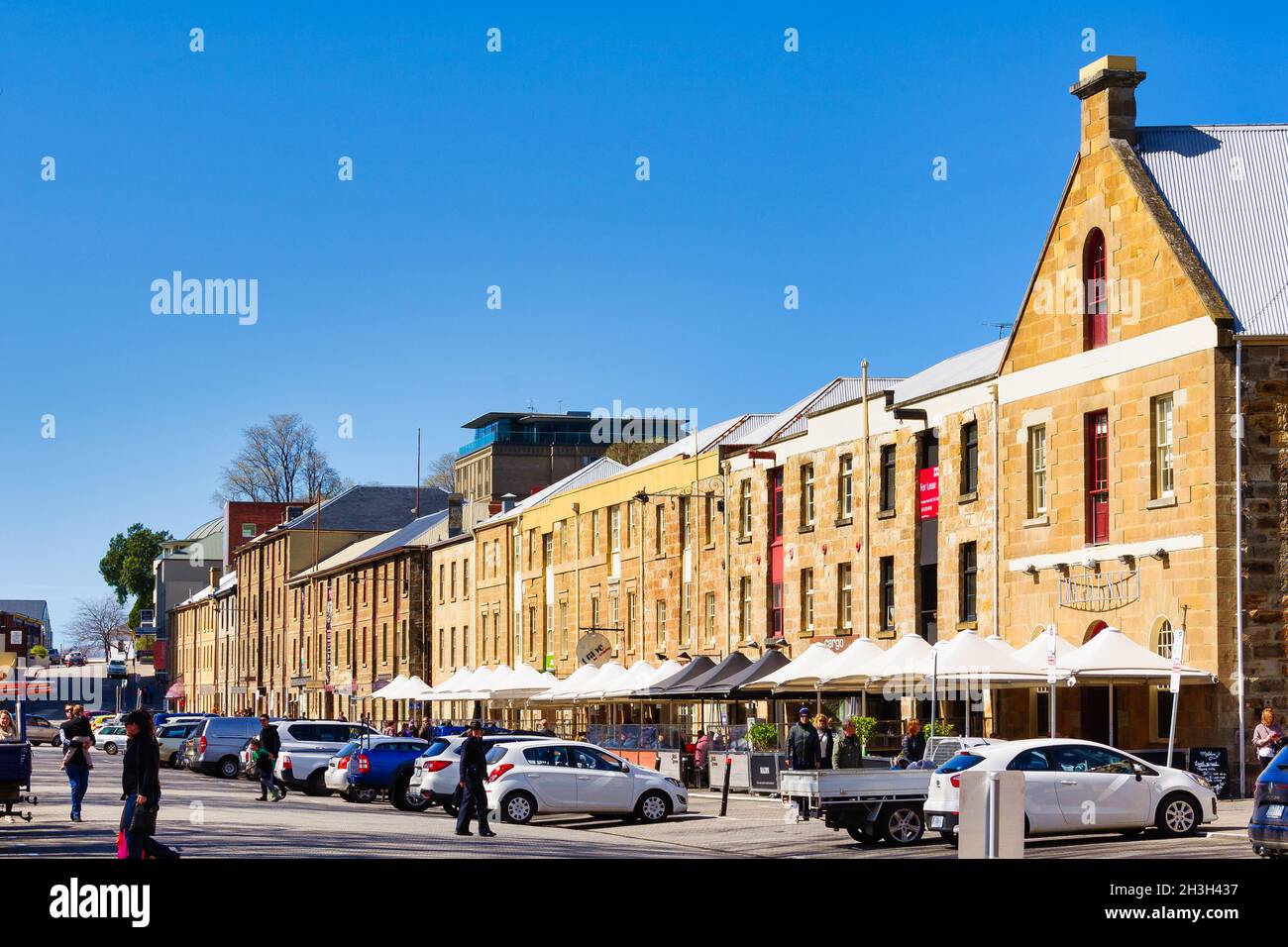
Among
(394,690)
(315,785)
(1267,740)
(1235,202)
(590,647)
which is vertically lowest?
(315,785)

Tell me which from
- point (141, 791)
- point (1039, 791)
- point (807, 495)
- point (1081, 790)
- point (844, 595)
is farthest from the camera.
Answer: point (807, 495)

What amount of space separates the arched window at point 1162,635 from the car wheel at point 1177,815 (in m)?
11.2

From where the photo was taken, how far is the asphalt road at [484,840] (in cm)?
2398

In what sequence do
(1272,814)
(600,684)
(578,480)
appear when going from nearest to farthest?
(1272,814) < (600,684) < (578,480)

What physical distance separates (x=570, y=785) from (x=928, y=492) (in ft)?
55.6

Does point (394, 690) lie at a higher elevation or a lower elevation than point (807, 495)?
lower

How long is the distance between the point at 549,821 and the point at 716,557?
81.5 ft

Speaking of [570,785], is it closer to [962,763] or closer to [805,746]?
[805,746]

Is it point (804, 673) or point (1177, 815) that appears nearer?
point (1177, 815)

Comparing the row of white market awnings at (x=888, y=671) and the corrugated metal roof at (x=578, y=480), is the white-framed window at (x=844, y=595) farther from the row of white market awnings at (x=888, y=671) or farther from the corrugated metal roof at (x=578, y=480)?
the corrugated metal roof at (x=578, y=480)

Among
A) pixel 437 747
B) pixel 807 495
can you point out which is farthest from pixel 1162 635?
pixel 807 495

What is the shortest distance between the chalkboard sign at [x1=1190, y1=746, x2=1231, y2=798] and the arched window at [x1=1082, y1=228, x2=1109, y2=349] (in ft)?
31.9

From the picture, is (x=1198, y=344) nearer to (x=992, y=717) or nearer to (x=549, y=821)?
(x=992, y=717)

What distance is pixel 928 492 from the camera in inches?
1826
